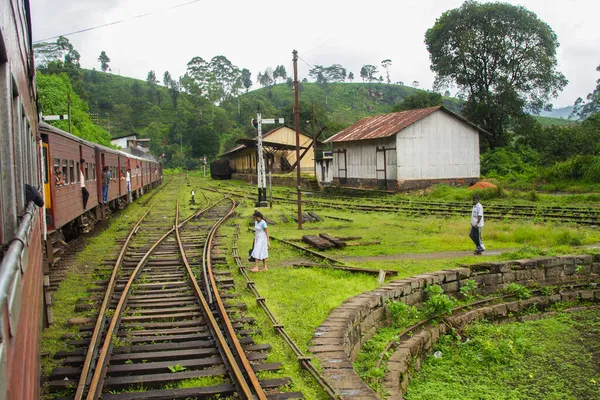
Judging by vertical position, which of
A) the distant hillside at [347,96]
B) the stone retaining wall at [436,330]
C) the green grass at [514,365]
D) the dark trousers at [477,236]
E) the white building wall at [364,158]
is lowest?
the green grass at [514,365]

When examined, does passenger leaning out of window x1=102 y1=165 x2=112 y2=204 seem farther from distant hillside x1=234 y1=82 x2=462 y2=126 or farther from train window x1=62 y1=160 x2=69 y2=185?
distant hillside x1=234 y1=82 x2=462 y2=126

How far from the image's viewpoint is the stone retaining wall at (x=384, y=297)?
5531 millimetres

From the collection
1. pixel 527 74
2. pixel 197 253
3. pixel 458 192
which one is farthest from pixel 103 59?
pixel 197 253

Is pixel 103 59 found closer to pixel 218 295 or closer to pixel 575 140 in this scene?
pixel 575 140

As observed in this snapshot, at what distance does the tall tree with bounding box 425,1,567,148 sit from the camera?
44.7 metres

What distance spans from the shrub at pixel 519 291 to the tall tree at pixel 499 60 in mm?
35753

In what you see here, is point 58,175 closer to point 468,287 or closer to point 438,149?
point 468,287

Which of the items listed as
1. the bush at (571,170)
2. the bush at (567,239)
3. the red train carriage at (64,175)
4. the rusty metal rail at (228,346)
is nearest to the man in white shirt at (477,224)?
the bush at (567,239)

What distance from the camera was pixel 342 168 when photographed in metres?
38.2

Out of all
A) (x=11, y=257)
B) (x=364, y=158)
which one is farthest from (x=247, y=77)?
(x=11, y=257)

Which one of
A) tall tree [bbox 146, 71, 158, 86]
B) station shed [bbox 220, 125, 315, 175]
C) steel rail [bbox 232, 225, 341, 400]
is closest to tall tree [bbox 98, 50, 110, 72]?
tall tree [bbox 146, 71, 158, 86]

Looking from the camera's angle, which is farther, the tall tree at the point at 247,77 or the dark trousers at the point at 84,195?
the tall tree at the point at 247,77

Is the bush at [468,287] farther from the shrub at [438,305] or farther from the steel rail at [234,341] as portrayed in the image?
the steel rail at [234,341]

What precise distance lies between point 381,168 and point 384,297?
2435 cm
